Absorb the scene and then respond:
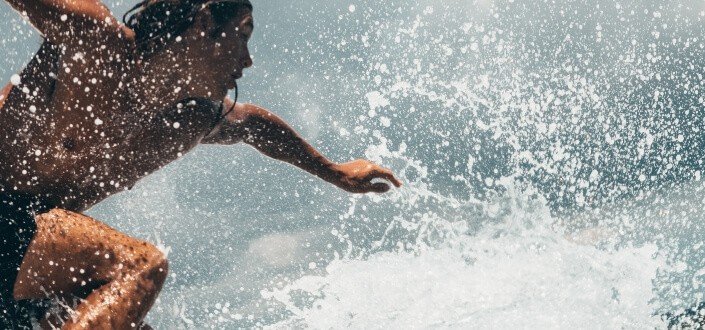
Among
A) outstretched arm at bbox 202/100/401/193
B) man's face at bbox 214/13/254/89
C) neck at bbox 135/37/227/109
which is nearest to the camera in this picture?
neck at bbox 135/37/227/109

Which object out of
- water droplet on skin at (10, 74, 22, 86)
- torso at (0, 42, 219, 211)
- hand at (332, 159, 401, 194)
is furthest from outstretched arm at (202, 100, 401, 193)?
water droplet on skin at (10, 74, 22, 86)

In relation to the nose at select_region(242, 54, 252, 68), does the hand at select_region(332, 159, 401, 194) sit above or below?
above

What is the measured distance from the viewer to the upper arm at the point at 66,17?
1974 millimetres

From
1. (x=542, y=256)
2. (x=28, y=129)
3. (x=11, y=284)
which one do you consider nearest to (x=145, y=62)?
(x=28, y=129)

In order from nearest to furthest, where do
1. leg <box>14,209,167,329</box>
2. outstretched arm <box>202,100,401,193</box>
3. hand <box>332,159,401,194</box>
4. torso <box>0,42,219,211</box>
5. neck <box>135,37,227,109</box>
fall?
leg <box>14,209,167,329</box>, torso <box>0,42,219,211</box>, neck <box>135,37,227,109</box>, outstretched arm <box>202,100,401,193</box>, hand <box>332,159,401,194</box>

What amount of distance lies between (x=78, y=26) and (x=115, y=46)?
0.16m

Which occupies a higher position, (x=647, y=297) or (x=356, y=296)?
(x=647, y=297)

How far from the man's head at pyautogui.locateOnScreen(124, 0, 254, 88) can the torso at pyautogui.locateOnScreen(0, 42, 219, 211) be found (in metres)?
0.24

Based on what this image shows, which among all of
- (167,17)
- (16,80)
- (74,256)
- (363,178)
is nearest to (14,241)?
(74,256)

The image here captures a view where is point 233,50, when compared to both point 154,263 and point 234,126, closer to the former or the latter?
point 234,126

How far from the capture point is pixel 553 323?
1606 cm

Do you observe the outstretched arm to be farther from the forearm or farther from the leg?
the leg

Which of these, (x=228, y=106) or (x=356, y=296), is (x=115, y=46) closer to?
(x=228, y=106)

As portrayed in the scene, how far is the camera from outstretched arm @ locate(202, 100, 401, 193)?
3.39m
